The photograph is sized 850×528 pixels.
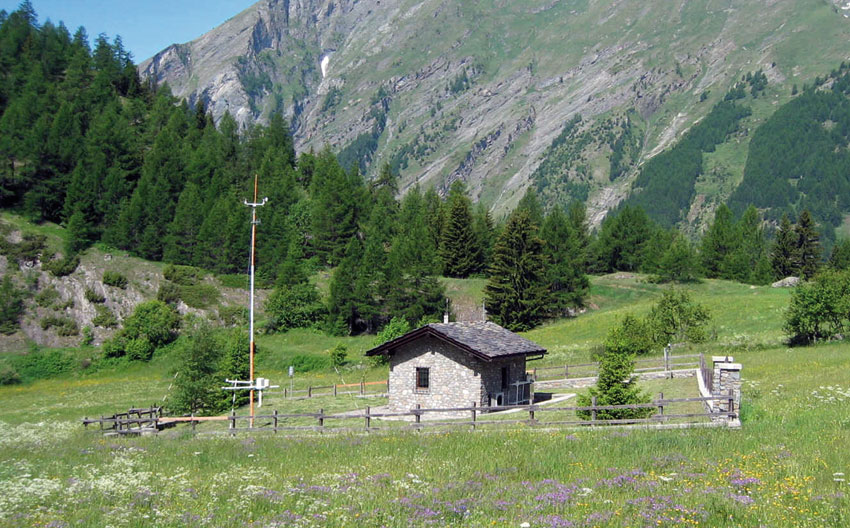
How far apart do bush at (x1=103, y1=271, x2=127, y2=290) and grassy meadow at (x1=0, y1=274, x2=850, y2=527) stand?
5277 cm

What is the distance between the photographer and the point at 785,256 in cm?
11125

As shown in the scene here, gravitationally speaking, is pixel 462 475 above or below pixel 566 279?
below

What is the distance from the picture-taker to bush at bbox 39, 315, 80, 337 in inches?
3024

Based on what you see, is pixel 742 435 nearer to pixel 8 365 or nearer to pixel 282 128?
pixel 8 365

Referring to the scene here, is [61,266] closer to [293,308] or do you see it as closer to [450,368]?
[293,308]

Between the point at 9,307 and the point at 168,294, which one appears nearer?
the point at 9,307

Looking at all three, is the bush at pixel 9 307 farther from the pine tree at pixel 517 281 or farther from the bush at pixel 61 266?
the pine tree at pixel 517 281

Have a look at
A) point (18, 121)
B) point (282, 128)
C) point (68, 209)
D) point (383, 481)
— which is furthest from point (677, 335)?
point (282, 128)

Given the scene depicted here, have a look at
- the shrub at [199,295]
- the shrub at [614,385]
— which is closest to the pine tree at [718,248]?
the shrub at [199,295]

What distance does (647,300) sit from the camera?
89.5 m

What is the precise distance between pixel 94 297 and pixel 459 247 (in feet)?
158

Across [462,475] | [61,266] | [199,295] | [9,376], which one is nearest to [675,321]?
[462,475]

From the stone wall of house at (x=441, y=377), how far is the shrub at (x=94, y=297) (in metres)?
55.2

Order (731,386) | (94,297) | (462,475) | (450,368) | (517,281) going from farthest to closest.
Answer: (517,281) → (94,297) → (450,368) → (731,386) → (462,475)
